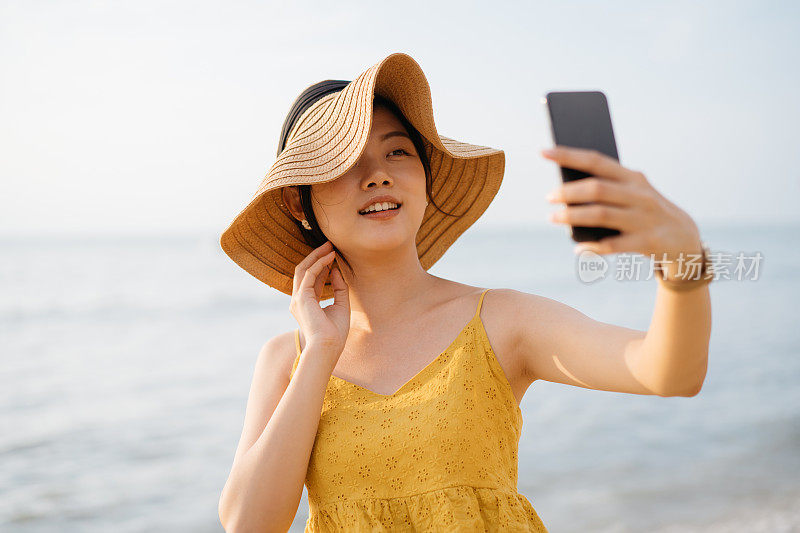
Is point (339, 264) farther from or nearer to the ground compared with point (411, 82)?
nearer to the ground

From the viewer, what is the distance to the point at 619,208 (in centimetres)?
110

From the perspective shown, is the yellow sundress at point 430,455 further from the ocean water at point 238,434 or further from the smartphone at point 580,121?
the ocean water at point 238,434

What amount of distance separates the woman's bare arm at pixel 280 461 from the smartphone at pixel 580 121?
1069 millimetres

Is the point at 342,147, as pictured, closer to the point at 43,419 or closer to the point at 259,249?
the point at 259,249

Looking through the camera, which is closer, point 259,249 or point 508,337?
point 508,337

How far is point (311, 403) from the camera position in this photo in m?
1.99

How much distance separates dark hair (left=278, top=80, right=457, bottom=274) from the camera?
2207mm

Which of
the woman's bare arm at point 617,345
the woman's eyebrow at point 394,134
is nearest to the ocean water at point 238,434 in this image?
the woman's bare arm at point 617,345

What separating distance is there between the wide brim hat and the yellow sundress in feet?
2.09

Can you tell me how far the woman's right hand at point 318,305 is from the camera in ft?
6.86

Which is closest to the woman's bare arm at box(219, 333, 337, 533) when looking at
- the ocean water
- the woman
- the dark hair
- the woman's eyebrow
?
the woman

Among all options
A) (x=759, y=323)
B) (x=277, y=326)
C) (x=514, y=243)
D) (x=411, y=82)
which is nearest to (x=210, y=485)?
(x=411, y=82)

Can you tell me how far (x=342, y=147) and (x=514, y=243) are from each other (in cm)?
3644

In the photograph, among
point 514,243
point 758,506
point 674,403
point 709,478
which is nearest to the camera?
point 758,506
